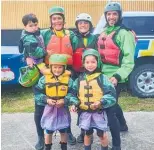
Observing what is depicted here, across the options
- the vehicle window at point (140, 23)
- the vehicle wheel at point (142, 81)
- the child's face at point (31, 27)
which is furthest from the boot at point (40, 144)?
the vehicle window at point (140, 23)

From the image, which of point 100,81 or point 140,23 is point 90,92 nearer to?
point 100,81

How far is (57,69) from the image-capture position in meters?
3.82

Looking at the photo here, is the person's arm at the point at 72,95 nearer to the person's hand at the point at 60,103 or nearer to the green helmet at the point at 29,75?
the person's hand at the point at 60,103

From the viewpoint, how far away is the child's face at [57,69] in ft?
12.6

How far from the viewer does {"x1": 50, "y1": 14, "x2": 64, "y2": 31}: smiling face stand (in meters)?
4.06

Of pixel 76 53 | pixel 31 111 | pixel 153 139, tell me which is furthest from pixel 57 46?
pixel 31 111

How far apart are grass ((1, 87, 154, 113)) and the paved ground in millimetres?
451

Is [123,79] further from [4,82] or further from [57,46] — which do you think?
[4,82]

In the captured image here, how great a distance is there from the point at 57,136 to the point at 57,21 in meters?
1.66

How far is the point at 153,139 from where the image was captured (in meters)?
4.80

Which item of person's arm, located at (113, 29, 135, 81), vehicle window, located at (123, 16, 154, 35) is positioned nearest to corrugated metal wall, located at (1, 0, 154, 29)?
vehicle window, located at (123, 16, 154, 35)

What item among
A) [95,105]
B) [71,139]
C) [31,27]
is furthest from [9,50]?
[95,105]

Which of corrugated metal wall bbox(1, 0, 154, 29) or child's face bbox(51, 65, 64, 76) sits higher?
corrugated metal wall bbox(1, 0, 154, 29)

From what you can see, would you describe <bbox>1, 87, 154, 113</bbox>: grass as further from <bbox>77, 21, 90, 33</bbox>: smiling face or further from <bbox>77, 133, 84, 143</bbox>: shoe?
<bbox>77, 21, 90, 33</bbox>: smiling face
